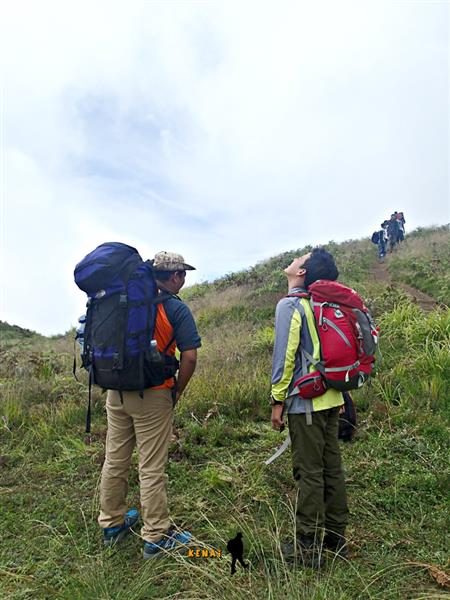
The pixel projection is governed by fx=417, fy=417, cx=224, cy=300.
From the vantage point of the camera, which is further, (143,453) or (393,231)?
(393,231)

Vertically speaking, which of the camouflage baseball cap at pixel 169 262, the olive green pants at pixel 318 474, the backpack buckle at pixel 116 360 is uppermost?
the camouflage baseball cap at pixel 169 262

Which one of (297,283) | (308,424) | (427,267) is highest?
(427,267)

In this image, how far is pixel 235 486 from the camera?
3.78 metres

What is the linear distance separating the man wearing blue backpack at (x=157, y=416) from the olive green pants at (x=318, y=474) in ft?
2.96

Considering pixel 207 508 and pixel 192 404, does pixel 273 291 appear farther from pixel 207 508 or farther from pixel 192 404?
pixel 207 508

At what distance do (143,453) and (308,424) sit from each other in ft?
4.11

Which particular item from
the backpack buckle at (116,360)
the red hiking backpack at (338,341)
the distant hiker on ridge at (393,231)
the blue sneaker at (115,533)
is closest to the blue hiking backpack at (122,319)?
the backpack buckle at (116,360)

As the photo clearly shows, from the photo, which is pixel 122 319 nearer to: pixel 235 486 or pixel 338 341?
pixel 338 341

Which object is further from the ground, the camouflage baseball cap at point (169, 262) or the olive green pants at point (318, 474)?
the camouflage baseball cap at point (169, 262)

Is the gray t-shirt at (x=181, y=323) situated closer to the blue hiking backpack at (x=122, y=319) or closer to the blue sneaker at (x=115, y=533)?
the blue hiking backpack at (x=122, y=319)

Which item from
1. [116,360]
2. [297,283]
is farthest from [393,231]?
[116,360]

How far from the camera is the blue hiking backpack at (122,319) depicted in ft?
9.61

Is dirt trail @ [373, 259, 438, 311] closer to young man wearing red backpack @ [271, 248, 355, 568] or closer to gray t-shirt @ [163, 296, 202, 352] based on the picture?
young man wearing red backpack @ [271, 248, 355, 568]

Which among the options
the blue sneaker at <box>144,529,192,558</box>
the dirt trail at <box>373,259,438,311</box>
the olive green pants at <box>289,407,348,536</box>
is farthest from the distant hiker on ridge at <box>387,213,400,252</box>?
the blue sneaker at <box>144,529,192,558</box>
